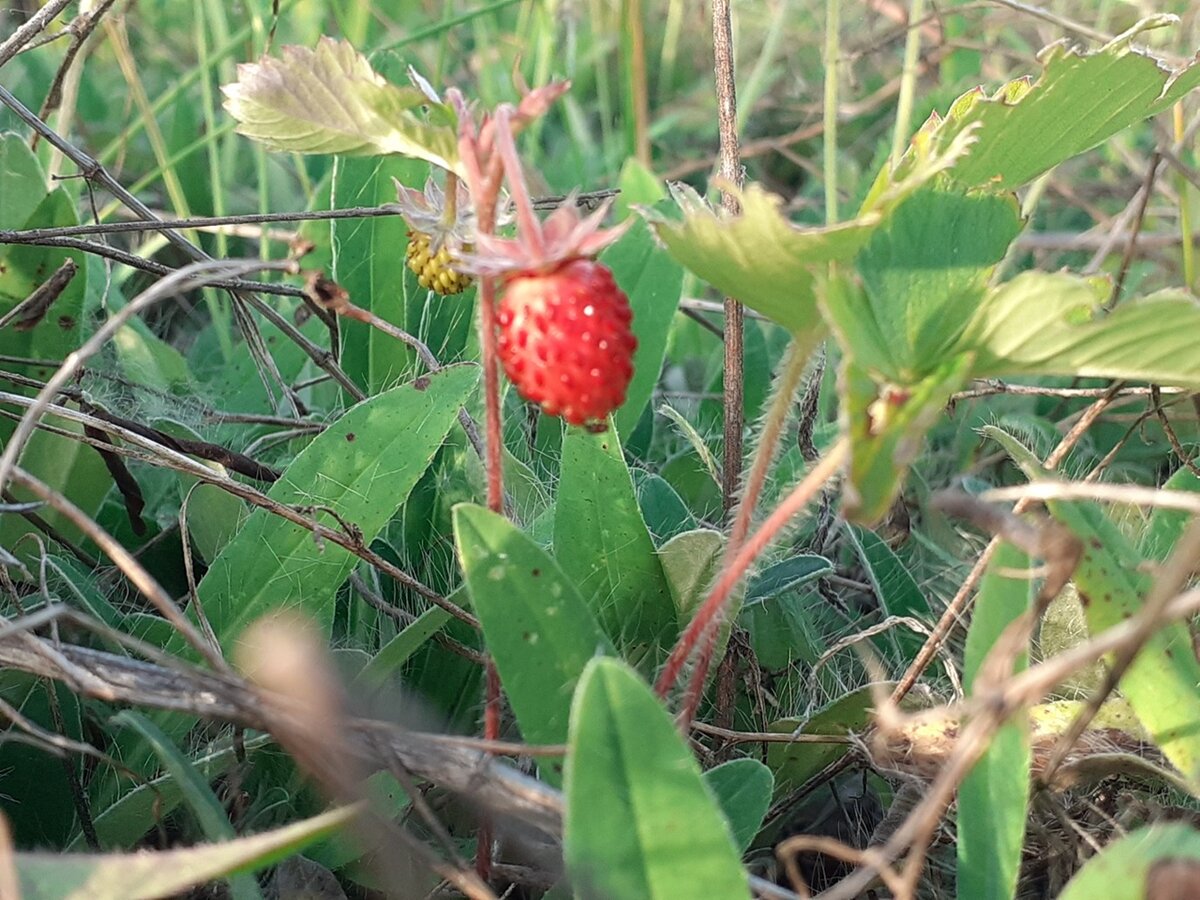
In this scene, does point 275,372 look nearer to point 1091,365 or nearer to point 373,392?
point 373,392

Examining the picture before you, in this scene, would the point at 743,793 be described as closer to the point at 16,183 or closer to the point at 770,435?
the point at 770,435

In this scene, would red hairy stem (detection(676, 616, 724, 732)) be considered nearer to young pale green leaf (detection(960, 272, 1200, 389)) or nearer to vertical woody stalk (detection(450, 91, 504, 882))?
vertical woody stalk (detection(450, 91, 504, 882))

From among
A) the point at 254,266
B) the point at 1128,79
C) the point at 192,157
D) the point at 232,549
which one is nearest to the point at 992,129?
the point at 1128,79

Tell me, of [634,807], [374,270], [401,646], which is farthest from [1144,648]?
[374,270]

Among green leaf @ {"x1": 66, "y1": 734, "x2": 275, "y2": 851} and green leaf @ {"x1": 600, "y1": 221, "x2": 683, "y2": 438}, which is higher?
green leaf @ {"x1": 600, "y1": 221, "x2": 683, "y2": 438}

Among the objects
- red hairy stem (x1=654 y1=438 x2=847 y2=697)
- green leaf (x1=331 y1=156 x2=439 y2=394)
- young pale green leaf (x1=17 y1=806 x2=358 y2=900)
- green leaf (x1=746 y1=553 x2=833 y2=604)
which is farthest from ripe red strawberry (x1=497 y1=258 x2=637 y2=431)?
green leaf (x1=331 y1=156 x2=439 y2=394)
